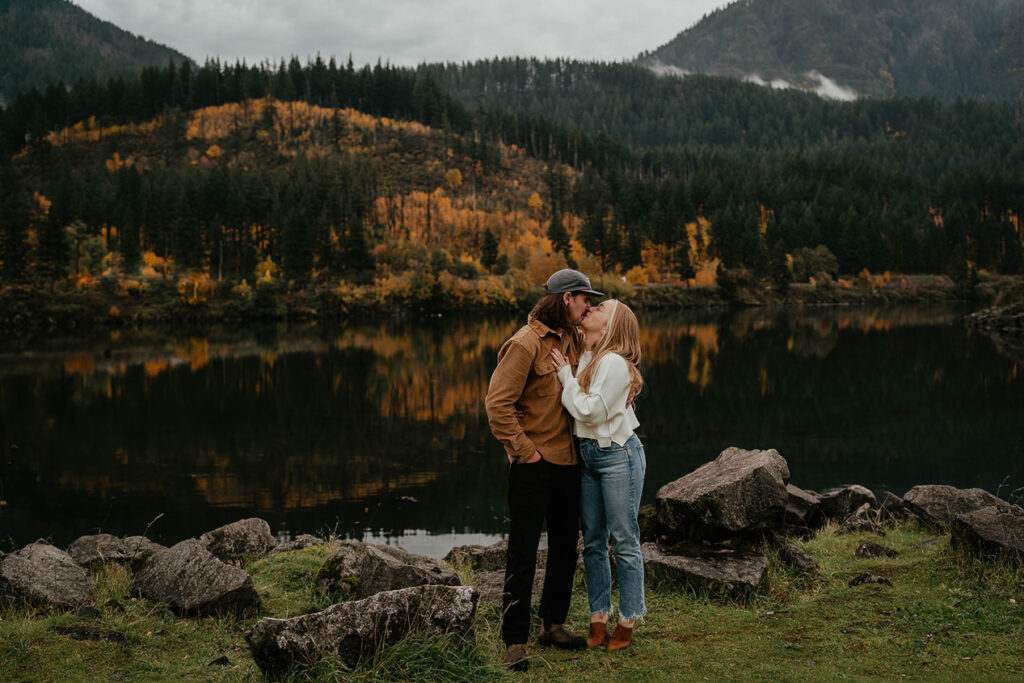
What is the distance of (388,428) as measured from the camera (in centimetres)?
3038

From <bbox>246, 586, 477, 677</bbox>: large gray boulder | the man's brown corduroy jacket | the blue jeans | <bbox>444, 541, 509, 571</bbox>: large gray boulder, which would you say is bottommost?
<bbox>444, 541, 509, 571</bbox>: large gray boulder

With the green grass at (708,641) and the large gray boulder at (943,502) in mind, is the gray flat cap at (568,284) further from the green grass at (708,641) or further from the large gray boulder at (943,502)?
the large gray boulder at (943,502)

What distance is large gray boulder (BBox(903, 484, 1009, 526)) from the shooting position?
39.6 feet

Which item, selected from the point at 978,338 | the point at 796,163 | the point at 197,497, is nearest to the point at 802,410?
the point at 197,497

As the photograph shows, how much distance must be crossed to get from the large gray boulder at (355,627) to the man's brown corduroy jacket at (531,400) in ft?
4.23

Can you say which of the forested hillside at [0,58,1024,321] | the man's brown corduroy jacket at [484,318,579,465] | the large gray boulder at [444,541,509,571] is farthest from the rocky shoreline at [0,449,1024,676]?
the forested hillside at [0,58,1024,321]

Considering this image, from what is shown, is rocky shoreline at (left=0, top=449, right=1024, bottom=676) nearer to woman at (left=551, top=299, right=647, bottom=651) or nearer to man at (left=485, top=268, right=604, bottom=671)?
man at (left=485, top=268, right=604, bottom=671)

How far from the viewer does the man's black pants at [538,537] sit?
20.5 feet

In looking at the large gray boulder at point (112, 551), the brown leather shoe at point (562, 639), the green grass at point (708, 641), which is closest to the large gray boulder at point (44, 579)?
the green grass at point (708, 641)

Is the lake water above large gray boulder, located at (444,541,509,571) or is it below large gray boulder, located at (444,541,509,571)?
below

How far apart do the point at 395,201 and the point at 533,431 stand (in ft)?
423

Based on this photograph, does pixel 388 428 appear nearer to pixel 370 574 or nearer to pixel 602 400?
pixel 370 574

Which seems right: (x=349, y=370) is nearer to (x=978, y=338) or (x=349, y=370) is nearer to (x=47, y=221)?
(x=978, y=338)

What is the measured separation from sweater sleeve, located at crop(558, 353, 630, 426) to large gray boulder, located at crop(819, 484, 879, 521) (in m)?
9.45
